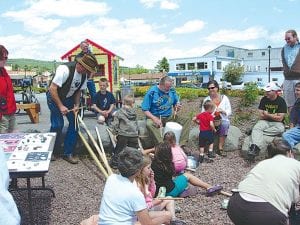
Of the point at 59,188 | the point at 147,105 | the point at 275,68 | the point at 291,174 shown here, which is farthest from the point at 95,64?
the point at 275,68

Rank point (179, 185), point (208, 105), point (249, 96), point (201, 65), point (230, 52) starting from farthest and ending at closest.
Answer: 1. point (230, 52)
2. point (201, 65)
3. point (249, 96)
4. point (208, 105)
5. point (179, 185)

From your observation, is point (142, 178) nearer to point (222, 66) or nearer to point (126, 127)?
point (126, 127)

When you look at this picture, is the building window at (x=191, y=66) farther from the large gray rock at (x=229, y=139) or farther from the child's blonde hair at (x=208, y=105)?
the child's blonde hair at (x=208, y=105)

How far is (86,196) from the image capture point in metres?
5.47

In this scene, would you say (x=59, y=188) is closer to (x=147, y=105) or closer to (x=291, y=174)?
(x=147, y=105)

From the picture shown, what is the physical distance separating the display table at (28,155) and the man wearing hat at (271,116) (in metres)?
3.85

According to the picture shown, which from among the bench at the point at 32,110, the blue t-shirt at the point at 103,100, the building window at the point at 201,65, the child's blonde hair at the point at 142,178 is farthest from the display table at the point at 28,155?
the building window at the point at 201,65

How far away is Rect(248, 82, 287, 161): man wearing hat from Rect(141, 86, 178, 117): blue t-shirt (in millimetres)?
1602

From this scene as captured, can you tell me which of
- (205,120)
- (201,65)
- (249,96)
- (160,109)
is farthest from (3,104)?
(201,65)

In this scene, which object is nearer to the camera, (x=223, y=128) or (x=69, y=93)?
(x=69, y=93)

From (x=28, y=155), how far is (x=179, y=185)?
2017mm

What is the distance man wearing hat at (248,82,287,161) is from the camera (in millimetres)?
7312

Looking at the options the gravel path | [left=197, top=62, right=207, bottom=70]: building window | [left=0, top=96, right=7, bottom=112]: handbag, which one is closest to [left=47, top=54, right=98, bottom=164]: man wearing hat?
the gravel path

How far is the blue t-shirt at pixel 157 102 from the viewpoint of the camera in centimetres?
739
